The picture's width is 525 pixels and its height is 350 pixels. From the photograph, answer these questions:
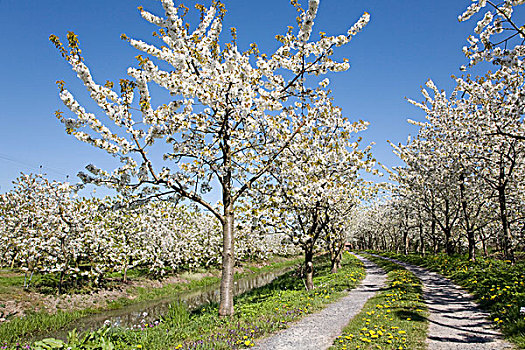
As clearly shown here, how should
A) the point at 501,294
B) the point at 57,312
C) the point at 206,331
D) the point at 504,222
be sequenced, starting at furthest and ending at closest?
the point at 57,312
the point at 504,222
the point at 501,294
the point at 206,331

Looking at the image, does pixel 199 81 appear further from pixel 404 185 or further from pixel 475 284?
pixel 404 185

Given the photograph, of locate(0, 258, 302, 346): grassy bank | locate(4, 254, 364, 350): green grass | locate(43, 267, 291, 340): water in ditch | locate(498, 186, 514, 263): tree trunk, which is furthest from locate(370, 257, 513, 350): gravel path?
locate(0, 258, 302, 346): grassy bank

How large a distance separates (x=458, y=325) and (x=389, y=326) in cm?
216

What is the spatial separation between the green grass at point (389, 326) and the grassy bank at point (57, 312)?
12177mm

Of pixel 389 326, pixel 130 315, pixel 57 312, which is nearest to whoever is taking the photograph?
pixel 389 326

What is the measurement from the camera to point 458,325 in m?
8.47

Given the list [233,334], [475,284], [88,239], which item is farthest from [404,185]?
[88,239]

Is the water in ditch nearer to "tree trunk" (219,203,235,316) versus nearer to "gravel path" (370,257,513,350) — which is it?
"tree trunk" (219,203,235,316)

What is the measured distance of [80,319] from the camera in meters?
18.0

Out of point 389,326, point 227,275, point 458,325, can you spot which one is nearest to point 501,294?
point 458,325

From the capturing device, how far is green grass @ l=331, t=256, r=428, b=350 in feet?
22.9

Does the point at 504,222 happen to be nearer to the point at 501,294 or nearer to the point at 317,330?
the point at 501,294

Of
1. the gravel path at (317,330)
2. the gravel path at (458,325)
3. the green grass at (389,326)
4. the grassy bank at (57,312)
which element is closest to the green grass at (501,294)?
the gravel path at (458,325)

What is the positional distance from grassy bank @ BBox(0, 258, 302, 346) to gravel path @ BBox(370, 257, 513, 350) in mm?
14196
